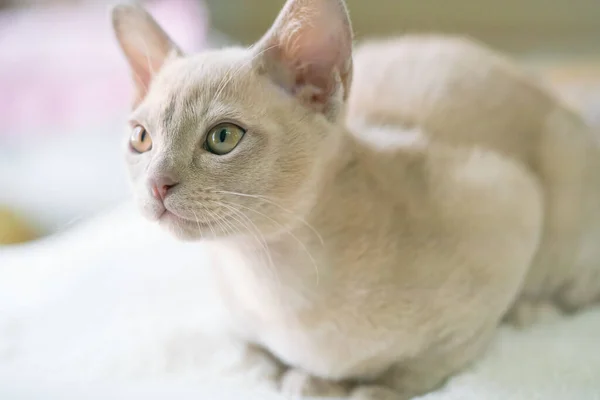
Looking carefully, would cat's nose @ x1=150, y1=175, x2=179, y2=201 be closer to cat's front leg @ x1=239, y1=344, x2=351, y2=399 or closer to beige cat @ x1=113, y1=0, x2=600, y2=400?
beige cat @ x1=113, y1=0, x2=600, y2=400

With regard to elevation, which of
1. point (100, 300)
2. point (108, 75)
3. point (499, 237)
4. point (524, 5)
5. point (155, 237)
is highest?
point (524, 5)

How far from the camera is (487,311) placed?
867mm

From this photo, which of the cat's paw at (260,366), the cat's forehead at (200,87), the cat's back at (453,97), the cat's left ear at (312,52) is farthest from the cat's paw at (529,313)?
the cat's forehead at (200,87)

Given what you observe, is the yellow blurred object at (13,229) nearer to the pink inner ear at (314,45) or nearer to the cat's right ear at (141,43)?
the cat's right ear at (141,43)

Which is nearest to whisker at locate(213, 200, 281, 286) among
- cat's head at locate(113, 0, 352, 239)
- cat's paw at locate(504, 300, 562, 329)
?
cat's head at locate(113, 0, 352, 239)

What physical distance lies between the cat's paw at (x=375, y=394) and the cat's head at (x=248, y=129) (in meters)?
0.26

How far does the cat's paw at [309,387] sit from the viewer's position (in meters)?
0.84

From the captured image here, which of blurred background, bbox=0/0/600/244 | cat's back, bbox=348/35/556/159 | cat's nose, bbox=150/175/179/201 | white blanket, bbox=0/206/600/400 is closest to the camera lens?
cat's nose, bbox=150/175/179/201

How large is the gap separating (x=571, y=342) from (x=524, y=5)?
1.94 metres

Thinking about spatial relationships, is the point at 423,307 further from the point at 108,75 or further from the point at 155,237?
the point at 108,75

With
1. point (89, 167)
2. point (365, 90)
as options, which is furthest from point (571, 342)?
point (89, 167)

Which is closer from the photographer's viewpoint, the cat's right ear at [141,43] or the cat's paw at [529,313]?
the cat's right ear at [141,43]

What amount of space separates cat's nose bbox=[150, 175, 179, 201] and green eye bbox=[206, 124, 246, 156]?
0.20 feet

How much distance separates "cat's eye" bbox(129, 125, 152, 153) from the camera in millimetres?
766
